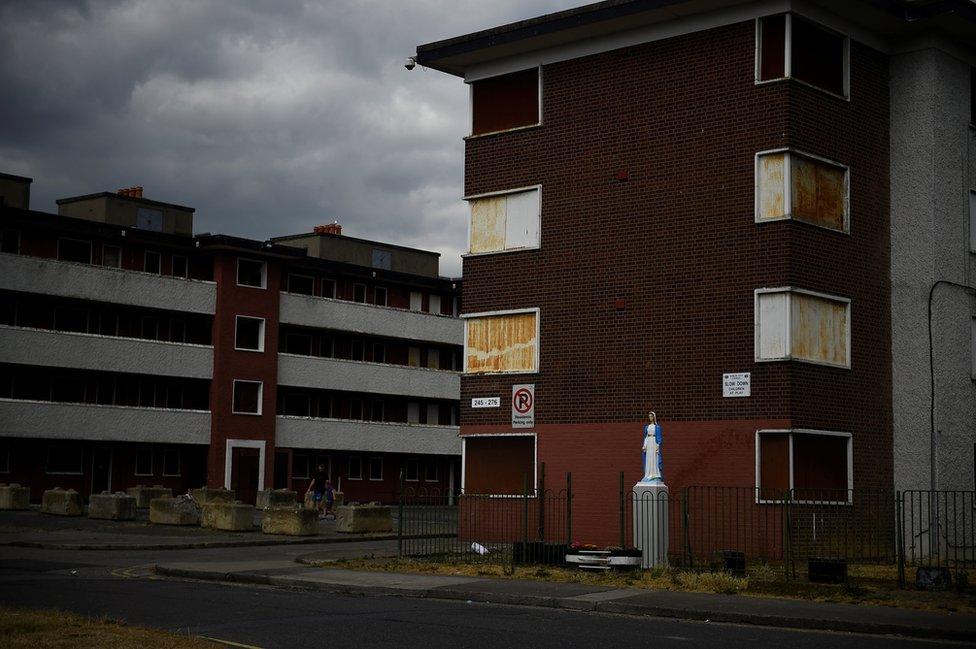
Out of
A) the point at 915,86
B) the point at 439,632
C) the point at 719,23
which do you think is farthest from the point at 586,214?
the point at 439,632

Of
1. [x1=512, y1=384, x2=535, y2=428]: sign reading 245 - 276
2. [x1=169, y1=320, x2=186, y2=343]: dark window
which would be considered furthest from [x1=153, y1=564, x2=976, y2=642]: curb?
[x1=169, y1=320, x2=186, y2=343]: dark window

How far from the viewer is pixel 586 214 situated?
29062 millimetres

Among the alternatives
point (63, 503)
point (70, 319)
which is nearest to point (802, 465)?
point (63, 503)

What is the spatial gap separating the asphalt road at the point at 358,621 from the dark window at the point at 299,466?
4426cm

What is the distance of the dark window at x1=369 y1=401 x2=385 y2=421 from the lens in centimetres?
6869

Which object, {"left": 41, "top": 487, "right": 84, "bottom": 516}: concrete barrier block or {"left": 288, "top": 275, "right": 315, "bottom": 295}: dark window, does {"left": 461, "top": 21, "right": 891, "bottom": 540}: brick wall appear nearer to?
{"left": 41, "top": 487, "right": 84, "bottom": 516}: concrete barrier block

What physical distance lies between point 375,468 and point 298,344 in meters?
8.62

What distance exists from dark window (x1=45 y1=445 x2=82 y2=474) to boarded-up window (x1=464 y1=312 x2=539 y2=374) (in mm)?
30481

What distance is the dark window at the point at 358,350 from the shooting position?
6788 centimetres

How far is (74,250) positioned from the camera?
2191 inches

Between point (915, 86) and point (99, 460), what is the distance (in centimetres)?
4057

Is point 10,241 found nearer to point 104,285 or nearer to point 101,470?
point 104,285

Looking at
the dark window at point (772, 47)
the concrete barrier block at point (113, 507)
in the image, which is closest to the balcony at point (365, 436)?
the concrete barrier block at point (113, 507)

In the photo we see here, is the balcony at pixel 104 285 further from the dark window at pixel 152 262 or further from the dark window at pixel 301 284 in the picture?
the dark window at pixel 301 284
